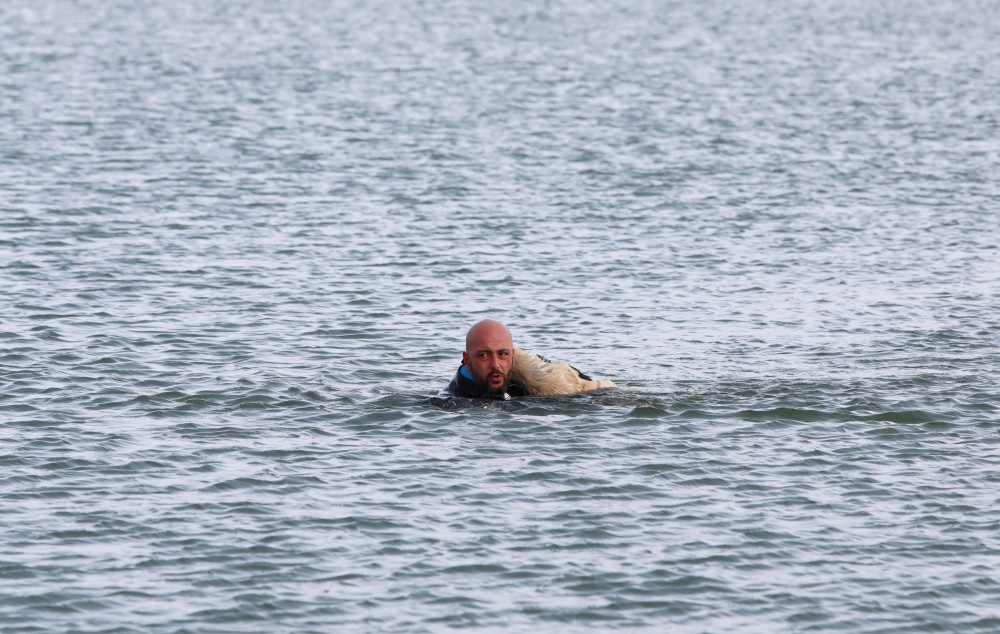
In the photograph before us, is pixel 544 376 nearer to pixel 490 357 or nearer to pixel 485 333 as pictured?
pixel 490 357

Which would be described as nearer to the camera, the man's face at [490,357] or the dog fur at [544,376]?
the man's face at [490,357]

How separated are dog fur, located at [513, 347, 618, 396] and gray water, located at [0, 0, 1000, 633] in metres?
0.24

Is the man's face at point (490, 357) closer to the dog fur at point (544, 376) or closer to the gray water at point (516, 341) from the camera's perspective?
the dog fur at point (544, 376)

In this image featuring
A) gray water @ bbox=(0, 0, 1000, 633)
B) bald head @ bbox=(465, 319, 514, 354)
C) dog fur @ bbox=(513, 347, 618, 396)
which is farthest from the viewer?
dog fur @ bbox=(513, 347, 618, 396)

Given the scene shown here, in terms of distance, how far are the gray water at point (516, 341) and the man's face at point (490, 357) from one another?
47 cm

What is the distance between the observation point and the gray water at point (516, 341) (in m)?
12.8

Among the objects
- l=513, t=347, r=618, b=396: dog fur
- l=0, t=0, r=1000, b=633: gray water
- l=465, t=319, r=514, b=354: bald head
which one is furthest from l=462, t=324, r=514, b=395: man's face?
l=0, t=0, r=1000, b=633: gray water

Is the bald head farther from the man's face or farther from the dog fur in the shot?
the dog fur

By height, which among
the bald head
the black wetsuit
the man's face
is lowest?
the black wetsuit

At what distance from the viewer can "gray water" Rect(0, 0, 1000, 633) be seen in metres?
12.8

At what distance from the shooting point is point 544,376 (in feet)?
57.4

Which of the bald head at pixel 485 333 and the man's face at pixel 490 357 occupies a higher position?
the bald head at pixel 485 333

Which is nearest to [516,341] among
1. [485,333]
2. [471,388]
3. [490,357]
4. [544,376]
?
[471,388]

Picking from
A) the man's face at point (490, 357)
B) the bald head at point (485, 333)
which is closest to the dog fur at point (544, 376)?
the man's face at point (490, 357)
